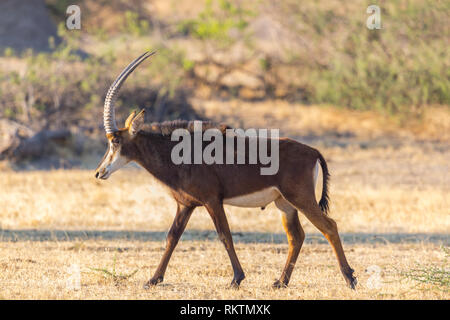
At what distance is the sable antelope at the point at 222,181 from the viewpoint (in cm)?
783

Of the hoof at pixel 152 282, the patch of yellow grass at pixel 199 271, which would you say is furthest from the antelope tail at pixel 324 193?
the hoof at pixel 152 282

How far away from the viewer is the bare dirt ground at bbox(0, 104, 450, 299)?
25.8ft

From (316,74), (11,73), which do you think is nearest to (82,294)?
(11,73)

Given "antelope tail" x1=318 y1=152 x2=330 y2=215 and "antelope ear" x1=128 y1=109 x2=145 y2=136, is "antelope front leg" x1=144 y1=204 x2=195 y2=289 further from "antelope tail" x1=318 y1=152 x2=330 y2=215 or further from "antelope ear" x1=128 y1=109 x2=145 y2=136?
"antelope tail" x1=318 y1=152 x2=330 y2=215

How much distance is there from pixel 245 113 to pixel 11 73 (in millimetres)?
7657

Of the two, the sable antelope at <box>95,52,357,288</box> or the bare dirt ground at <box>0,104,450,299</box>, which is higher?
the sable antelope at <box>95,52,357,288</box>

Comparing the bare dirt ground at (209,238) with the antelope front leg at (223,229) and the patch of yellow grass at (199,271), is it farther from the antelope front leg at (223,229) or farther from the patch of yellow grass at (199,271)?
the antelope front leg at (223,229)

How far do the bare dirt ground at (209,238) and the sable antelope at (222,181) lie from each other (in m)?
0.47

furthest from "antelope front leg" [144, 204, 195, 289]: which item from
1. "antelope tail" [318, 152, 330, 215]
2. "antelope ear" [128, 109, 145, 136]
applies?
"antelope tail" [318, 152, 330, 215]

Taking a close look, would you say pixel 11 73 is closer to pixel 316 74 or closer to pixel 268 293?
pixel 316 74

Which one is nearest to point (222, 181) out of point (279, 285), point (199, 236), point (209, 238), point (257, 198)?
point (257, 198)

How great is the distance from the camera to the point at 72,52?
76.2ft

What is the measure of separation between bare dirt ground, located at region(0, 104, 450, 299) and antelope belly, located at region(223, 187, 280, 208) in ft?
2.84
